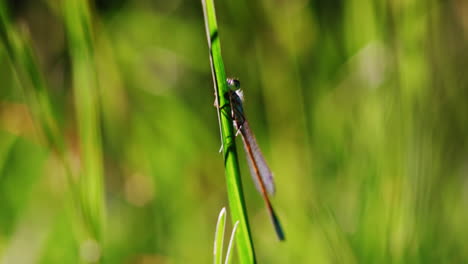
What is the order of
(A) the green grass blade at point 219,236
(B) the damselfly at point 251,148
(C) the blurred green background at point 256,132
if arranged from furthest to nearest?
(C) the blurred green background at point 256,132, (B) the damselfly at point 251,148, (A) the green grass blade at point 219,236

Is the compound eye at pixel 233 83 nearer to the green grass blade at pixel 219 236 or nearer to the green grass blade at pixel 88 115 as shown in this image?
the green grass blade at pixel 88 115

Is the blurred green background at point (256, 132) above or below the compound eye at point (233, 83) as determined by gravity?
below

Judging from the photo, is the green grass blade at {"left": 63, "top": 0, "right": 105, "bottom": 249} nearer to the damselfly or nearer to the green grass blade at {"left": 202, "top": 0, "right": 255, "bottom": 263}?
the damselfly

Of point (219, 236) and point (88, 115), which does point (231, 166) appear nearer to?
point (219, 236)

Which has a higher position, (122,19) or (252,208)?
(122,19)

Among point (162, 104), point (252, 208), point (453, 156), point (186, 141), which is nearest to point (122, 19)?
point (162, 104)

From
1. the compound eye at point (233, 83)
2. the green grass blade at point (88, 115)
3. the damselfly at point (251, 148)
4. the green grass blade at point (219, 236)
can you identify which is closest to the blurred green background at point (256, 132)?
the green grass blade at point (88, 115)

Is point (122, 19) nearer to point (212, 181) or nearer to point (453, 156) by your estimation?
point (212, 181)
